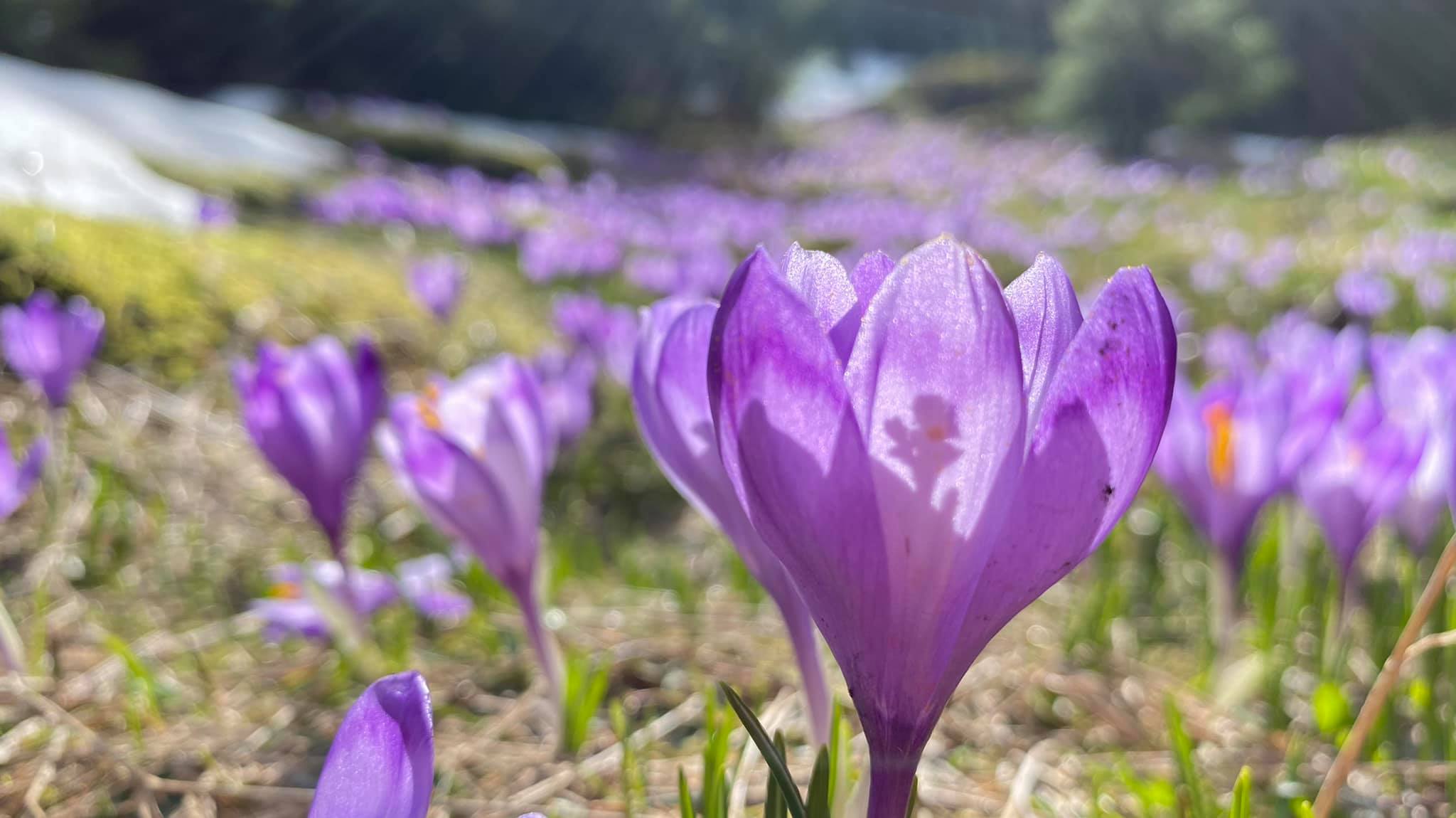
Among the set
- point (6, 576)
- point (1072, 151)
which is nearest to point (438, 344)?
point (6, 576)

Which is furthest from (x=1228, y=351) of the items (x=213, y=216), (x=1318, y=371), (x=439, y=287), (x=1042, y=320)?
(x=213, y=216)

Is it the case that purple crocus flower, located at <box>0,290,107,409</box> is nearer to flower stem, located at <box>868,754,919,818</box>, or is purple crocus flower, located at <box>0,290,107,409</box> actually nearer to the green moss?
the green moss

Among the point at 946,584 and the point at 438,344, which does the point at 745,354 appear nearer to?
the point at 946,584

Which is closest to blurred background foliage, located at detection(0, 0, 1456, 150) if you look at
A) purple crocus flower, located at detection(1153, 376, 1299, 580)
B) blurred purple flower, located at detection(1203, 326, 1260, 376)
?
blurred purple flower, located at detection(1203, 326, 1260, 376)

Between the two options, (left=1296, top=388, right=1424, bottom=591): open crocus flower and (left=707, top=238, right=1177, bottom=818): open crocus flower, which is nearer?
(left=707, top=238, right=1177, bottom=818): open crocus flower

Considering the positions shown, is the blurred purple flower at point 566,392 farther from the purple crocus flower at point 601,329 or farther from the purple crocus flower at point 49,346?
the purple crocus flower at point 49,346

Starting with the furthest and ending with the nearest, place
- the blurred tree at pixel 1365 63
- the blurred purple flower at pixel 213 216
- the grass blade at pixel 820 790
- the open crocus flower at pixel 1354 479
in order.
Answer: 1. the blurred tree at pixel 1365 63
2. the blurred purple flower at pixel 213 216
3. the open crocus flower at pixel 1354 479
4. the grass blade at pixel 820 790

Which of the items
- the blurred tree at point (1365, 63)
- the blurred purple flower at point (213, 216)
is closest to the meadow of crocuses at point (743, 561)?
the blurred purple flower at point (213, 216)

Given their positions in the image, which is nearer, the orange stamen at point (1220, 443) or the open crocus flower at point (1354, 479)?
the open crocus flower at point (1354, 479)
